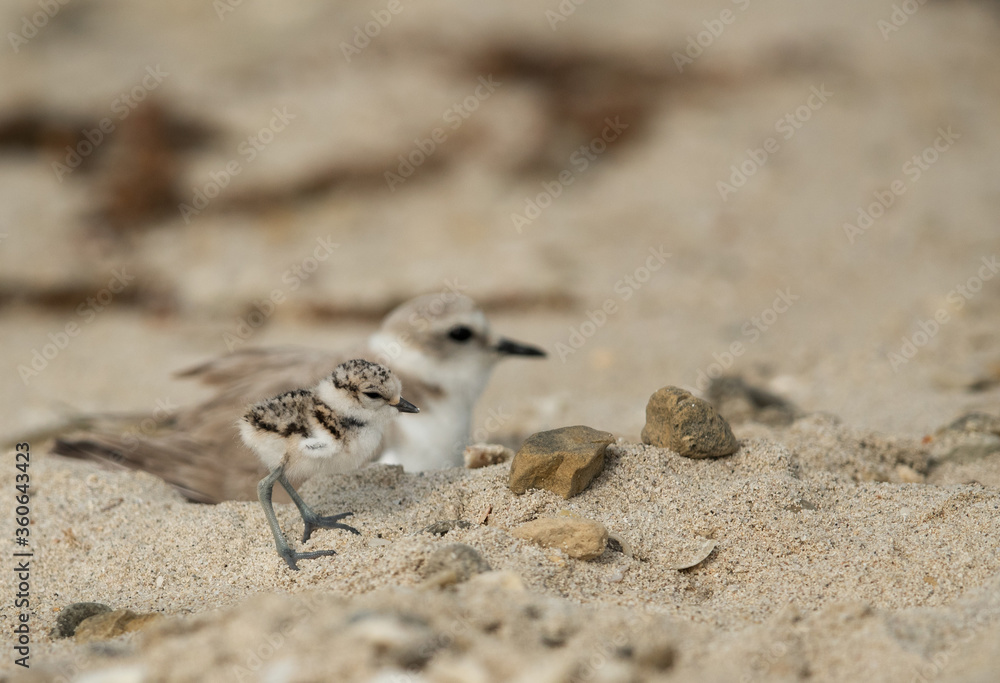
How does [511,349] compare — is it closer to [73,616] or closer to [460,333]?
[460,333]

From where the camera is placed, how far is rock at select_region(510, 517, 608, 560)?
2598mm

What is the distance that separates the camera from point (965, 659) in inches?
79.3

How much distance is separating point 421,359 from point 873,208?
4986mm

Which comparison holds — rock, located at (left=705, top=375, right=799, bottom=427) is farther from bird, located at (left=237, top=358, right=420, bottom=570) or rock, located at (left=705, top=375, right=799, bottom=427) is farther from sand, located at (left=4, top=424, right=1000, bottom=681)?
bird, located at (left=237, top=358, right=420, bottom=570)

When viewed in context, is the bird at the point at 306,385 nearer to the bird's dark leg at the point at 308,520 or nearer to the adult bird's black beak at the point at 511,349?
the adult bird's black beak at the point at 511,349

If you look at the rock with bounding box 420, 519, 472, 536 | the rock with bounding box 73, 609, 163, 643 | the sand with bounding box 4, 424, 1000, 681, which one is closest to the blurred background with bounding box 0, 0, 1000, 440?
the sand with bounding box 4, 424, 1000, 681

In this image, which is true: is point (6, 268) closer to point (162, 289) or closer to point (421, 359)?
point (162, 289)

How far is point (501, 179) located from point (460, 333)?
379 cm

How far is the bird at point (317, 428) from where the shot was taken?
2785 mm

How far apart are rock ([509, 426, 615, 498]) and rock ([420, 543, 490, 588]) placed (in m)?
0.52

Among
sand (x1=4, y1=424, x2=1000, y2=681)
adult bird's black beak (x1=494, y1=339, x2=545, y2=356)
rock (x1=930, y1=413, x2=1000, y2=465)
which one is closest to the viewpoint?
sand (x1=4, y1=424, x2=1000, y2=681)

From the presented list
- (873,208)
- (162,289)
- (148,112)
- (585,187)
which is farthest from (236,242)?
(873,208)

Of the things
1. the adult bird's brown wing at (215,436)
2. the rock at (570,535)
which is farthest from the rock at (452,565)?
the adult bird's brown wing at (215,436)

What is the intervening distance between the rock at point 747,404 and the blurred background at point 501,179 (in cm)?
125
